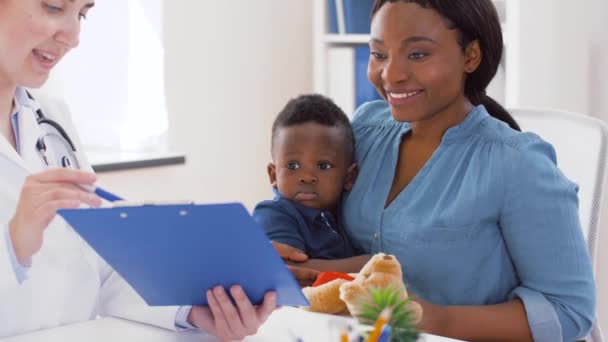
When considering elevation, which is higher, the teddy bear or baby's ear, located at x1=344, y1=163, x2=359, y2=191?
baby's ear, located at x1=344, y1=163, x2=359, y2=191

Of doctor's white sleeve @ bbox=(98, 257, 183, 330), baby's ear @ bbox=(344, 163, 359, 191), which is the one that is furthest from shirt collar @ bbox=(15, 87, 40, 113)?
baby's ear @ bbox=(344, 163, 359, 191)

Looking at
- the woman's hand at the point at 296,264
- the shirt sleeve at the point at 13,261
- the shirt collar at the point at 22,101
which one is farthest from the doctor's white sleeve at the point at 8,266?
the woman's hand at the point at 296,264

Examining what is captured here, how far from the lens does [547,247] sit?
4.61ft

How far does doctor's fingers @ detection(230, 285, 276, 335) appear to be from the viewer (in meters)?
1.17

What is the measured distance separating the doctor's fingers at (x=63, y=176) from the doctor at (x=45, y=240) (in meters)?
0.05

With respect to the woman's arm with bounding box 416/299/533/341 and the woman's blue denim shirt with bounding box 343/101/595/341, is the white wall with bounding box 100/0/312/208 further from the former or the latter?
the woman's arm with bounding box 416/299/533/341

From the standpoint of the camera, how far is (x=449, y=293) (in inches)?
59.4

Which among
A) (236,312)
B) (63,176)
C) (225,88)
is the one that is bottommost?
(236,312)

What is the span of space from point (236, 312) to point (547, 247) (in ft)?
1.72

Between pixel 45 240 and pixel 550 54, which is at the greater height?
pixel 550 54

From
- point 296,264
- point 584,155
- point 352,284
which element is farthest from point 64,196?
point 584,155

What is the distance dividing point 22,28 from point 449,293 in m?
0.81

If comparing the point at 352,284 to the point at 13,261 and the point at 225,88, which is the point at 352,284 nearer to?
the point at 13,261

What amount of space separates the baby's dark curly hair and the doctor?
43 cm
